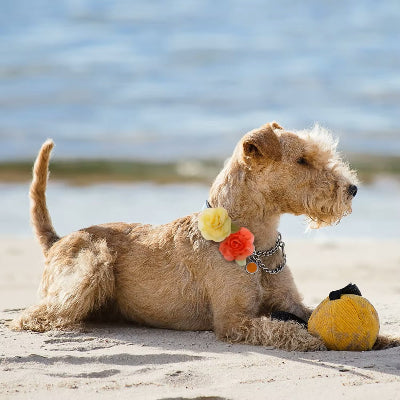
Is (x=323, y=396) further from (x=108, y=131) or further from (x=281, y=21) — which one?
(x=281, y=21)

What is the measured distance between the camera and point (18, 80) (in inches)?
1019

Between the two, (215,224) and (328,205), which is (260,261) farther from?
(328,205)

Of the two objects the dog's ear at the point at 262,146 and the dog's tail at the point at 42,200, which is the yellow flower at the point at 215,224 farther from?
the dog's tail at the point at 42,200

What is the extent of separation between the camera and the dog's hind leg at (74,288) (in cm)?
519

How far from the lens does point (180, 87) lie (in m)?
24.9

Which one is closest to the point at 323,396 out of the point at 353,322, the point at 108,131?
the point at 353,322

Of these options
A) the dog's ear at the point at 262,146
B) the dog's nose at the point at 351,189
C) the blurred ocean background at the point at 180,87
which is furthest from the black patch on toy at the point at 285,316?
the blurred ocean background at the point at 180,87

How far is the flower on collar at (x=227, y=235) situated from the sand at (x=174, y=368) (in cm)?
62

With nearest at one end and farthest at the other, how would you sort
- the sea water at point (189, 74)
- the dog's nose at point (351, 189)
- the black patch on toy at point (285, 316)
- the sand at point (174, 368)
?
the sand at point (174, 368) → the dog's nose at point (351, 189) → the black patch on toy at point (285, 316) → the sea water at point (189, 74)

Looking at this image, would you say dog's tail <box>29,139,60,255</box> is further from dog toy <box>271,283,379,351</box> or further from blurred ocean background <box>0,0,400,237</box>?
blurred ocean background <box>0,0,400,237</box>

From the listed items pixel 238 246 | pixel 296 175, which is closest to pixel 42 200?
pixel 238 246

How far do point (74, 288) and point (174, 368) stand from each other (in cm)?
137

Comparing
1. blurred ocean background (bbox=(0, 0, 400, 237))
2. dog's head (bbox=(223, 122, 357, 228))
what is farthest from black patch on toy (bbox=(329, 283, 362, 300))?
blurred ocean background (bbox=(0, 0, 400, 237))

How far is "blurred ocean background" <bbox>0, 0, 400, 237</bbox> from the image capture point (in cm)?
1395
